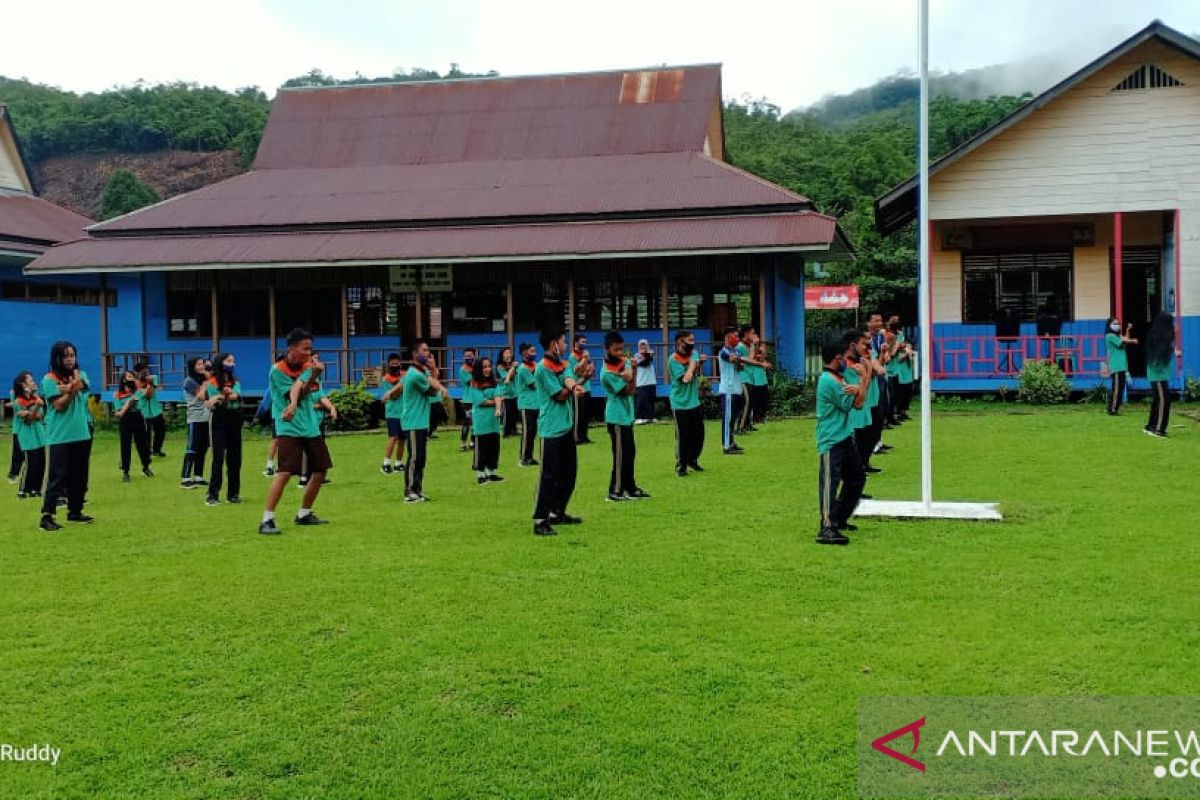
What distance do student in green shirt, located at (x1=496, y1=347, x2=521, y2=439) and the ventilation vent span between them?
478 inches

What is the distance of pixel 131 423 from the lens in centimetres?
1536

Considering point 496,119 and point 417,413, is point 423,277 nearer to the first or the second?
point 496,119

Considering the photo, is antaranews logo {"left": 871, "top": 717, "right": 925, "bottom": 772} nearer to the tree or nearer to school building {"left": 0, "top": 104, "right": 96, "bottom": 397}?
school building {"left": 0, "top": 104, "right": 96, "bottom": 397}

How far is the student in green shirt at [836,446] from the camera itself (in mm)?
8484

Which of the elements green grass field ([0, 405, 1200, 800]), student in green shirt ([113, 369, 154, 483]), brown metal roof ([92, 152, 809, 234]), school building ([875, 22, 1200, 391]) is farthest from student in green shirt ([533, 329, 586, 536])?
school building ([875, 22, 1200, 391])

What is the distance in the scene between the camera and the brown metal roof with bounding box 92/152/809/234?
71.7 feet

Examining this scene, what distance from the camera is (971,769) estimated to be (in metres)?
4.38

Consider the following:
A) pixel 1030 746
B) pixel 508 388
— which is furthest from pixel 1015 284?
pixel 1030 746

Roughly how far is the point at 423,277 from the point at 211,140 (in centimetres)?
4355

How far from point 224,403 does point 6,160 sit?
2307cm

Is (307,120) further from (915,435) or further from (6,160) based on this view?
(915,435)

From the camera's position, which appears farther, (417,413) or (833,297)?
(833,297)

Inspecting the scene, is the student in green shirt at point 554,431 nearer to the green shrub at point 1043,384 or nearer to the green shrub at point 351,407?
the green shrub at point 351,407

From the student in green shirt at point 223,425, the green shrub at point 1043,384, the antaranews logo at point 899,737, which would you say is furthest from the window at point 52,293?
the antaranews logo at point 899,737
